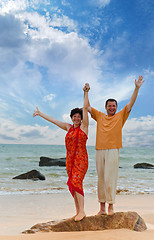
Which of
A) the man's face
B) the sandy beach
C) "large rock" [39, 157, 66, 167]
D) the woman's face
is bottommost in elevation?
the sandy beach

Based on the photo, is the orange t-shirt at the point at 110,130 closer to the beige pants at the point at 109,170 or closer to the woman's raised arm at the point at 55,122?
the beige pants at the point at 109,170

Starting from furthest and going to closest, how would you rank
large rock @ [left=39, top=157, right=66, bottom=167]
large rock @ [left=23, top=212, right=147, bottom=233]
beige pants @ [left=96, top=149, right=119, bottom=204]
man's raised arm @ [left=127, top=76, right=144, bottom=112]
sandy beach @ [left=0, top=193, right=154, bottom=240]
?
large rock @ [left=39, top=157, right=66, bottom=167] → man's raised arm @ [left=127, top=76, right=144, bottom=112] → beige pants @ [left=96, top=149, right=119, bottom=204] → large rock @ [left=23, top=212, right=147, bottom=233] → sandy beach @ [left=0, top=193, right=154, bottom=240]

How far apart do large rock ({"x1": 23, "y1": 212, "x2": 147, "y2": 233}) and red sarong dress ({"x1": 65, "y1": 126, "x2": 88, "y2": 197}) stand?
1.75 ft

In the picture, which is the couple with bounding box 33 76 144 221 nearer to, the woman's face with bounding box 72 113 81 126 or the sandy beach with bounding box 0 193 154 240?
the woman's face with bounding box 72 113 81 126

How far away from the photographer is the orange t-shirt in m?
4.22

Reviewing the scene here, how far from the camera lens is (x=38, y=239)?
348 centimetres

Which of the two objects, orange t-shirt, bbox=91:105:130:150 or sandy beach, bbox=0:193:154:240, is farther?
orange t-shirt, bbox=91:105:130:150

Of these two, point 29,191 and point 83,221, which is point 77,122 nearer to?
point 83,221

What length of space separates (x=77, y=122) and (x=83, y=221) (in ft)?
5.72

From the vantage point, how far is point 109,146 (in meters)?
4.21

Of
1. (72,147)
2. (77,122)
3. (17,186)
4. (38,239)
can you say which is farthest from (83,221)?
(17,186)

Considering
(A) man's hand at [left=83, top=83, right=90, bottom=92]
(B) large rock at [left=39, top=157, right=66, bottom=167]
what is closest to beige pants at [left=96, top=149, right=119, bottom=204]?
(A) man's hand at [left=83, top=83, right=90, bottom=92]

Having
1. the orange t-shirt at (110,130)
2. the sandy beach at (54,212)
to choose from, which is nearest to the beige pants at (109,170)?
the orange t-shirt at (110,130)

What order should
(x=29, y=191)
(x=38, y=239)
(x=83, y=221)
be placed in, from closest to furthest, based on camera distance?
(x=38, y=239), (x=83, y=221), (x=29, y=191)
